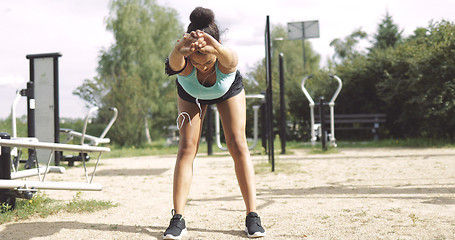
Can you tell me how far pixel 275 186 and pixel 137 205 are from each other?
1595mm

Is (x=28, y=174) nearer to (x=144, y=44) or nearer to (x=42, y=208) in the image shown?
(x=42, y=208)

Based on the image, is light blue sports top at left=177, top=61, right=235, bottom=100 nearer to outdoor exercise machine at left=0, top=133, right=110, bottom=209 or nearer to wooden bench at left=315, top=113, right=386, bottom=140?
outdoor exercise machine at left=0, top=133, right=110, bottom=209

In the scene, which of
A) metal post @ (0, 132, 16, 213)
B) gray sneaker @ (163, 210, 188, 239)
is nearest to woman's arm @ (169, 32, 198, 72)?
gray sneaker @ (163, 210, 188, 239)

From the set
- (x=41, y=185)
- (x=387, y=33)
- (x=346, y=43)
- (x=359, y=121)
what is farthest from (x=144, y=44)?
(x=41, y=185)

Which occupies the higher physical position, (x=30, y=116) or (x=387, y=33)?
(x=387, y=33)

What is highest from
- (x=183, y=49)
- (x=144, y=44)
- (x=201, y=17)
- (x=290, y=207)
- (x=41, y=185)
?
(x=144, y=44)

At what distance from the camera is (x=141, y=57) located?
26031 mm

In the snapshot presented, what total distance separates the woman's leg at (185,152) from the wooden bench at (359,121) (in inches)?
444

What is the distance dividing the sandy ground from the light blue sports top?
883 mm

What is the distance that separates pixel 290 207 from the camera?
3490mm

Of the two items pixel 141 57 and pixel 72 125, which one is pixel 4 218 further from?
pixel 141 57

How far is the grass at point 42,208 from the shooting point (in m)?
3.20

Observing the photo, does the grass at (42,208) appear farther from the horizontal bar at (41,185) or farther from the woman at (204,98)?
the woman at (204,98)

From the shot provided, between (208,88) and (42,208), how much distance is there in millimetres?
1825
